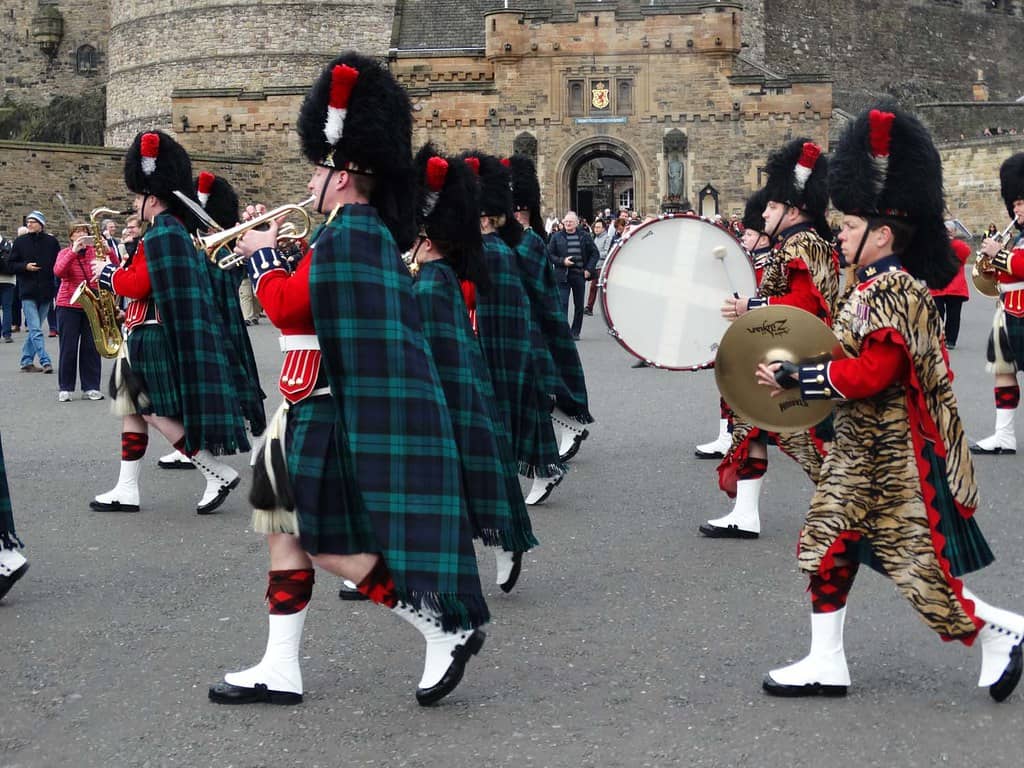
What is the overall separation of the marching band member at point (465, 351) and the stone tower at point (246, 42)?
180 ft

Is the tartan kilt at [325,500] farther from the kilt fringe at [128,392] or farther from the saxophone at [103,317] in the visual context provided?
the saxophone at [103,317]

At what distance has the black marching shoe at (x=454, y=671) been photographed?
469 centimetres

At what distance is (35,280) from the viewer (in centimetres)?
1772

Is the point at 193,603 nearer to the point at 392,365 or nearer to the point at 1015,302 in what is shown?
the point at 392,365

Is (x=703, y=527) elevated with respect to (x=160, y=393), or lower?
lower

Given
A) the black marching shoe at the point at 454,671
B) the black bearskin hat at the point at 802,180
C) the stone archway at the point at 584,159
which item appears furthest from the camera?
the stone archway at the point at 584,159

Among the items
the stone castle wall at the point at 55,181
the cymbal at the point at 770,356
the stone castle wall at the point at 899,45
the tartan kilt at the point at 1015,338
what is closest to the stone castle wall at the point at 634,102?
the stone castle wall at the point at 55,181

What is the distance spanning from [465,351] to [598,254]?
610 inches

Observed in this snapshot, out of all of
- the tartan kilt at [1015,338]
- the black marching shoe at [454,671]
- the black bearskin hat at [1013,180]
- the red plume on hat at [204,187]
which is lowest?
the black marching shoe at [454,671]

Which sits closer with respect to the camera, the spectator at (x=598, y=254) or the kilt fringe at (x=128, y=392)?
the kilt fringe at (x=128, y=392)

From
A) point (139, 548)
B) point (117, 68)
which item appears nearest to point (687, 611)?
point (139, 548)

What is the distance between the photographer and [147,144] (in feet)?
25.0

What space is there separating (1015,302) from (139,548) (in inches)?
221

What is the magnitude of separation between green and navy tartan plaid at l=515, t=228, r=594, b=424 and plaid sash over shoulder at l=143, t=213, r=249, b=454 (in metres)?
1.72
